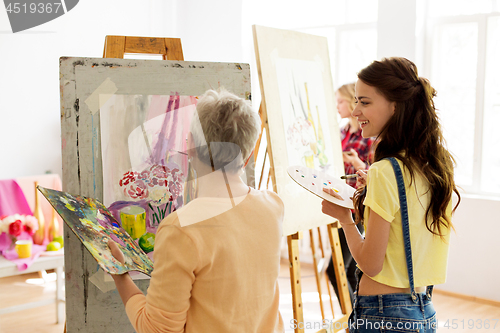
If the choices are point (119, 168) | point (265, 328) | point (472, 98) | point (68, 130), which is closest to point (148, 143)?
point (119, 168)

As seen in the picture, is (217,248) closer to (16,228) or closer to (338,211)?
(338,211)

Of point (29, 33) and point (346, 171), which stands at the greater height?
point (29, 33)

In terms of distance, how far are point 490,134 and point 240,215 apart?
10.2 ft

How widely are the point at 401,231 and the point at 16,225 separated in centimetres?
242

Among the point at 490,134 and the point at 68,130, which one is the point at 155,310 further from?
the point at 490,134

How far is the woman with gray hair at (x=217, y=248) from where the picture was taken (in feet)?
2.94

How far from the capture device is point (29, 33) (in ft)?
12.5

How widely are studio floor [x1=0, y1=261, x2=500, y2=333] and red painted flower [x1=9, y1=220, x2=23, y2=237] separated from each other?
64 cm

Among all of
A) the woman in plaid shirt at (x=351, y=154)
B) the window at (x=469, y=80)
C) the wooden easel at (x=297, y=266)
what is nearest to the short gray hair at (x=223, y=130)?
the wooden easel at (x=297, y=266)

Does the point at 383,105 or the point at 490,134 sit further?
the point at 490,134

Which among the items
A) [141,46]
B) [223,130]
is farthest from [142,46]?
[223,130]

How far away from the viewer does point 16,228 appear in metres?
2.73

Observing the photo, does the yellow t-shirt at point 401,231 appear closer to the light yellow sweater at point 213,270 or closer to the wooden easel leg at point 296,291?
the light yellow sweater at point 213,270

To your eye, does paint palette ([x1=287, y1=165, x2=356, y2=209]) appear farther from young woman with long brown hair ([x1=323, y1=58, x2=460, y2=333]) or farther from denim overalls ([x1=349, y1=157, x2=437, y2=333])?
denim overalls ([x1=349, y1=157, x2=437, y2=333])
